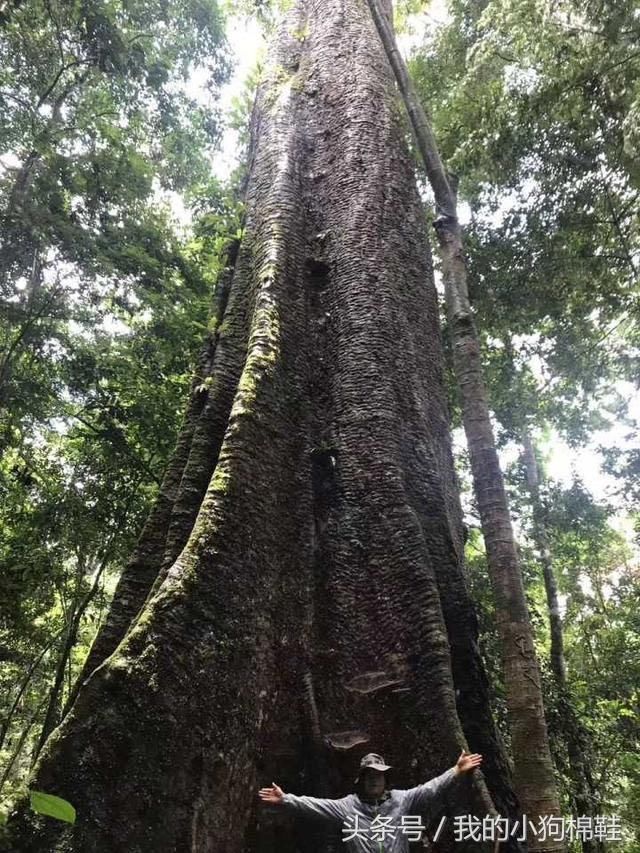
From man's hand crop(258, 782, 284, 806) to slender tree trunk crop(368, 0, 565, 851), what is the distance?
1113 millimetres

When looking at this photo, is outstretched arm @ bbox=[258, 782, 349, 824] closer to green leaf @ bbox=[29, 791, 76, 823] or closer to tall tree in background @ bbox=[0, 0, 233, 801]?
green leaf @ bbox=[29, 791, 76, 823]

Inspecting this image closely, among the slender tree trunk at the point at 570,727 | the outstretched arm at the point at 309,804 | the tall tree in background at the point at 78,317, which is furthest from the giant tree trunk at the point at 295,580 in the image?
the slender tree trunk at the point at 570,727

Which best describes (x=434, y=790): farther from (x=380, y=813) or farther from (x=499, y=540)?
(x=499, y=540)

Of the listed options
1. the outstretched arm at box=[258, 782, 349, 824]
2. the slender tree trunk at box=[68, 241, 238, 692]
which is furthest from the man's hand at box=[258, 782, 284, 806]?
the slender tree trunk at box=[68, 241, 238, 692]

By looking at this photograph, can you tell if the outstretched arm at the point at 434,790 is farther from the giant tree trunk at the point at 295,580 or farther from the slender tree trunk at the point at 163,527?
the slender tree trunk at the point at 163,527

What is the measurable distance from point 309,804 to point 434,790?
43cm

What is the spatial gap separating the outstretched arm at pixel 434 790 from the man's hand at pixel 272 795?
0.44 metres

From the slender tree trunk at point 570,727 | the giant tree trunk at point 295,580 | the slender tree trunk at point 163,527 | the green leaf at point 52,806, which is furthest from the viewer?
the slender tree trunk at point 570,727

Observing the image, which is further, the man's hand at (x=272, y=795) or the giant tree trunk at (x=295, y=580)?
the man's hand at (x=272, y=795)

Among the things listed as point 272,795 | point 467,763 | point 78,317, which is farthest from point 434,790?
point 78,317

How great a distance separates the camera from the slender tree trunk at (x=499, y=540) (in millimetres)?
2689

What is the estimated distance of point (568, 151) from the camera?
23.0 ft

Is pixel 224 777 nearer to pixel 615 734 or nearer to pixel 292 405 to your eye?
pixel 292 405

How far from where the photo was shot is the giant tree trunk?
1.95 meters
